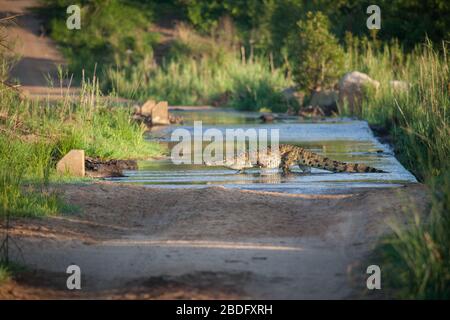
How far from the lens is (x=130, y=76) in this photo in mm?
39312

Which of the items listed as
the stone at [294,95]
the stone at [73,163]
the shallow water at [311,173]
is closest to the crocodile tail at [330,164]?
the shallow water at [311,173]

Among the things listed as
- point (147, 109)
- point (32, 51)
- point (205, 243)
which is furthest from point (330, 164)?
point (32, 51)

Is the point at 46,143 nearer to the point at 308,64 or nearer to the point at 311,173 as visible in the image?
the point at 311,173

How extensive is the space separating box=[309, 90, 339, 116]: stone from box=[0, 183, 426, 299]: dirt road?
17264 millimetres

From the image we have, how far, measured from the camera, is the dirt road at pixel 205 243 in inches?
306

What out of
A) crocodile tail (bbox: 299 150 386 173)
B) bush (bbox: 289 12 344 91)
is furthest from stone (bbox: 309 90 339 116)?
crocodile tail (bbox: 299 150 386 173)

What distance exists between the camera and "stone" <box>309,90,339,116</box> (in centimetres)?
2941

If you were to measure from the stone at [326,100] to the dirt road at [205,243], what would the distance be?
17.3 metres

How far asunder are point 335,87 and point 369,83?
404 cm

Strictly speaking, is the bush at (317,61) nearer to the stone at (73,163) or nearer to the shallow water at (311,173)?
the shallow water at (311,173)

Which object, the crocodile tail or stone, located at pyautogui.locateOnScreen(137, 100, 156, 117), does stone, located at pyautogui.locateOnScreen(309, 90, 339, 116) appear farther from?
the crocodile tail

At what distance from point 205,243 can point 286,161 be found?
20.7 ft

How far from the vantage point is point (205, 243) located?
9.27 m

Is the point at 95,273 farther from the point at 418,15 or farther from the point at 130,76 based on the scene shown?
the point at 130,76
